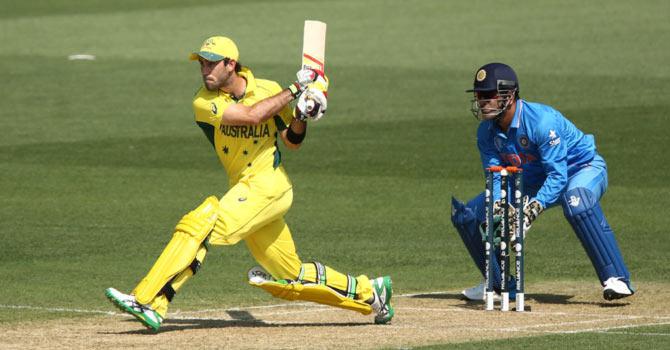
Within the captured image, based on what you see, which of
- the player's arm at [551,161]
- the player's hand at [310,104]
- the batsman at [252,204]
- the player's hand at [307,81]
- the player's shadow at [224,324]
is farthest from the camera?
the player's arm at [551,161]

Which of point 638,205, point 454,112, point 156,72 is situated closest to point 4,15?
point 156,72

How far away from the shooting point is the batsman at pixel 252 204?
1107 centimetres

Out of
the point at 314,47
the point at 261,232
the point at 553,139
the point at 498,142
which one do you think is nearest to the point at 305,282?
the point at 261,232

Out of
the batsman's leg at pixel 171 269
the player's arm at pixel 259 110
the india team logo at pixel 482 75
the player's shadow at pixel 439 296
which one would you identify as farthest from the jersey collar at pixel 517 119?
the batsman's leg at pixel 171 269

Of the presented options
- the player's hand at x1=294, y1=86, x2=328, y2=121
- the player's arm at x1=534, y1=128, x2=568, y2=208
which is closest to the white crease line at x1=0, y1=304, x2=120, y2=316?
the player's hand at x1=294, y1=86, x2=328, y2=121

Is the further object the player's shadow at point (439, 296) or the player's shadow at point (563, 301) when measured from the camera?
the player's shadow at point (439, 296)

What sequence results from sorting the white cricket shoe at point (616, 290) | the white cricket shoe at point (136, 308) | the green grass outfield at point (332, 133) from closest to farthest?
the white cricket shoe at point (136, 308), the white cricket shoe at point (616, 290), the green grass outfield at point (332, 133)

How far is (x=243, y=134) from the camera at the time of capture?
1150 centimetres

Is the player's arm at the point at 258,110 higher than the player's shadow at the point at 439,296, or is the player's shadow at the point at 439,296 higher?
A: the player's arm at the point at 258,110

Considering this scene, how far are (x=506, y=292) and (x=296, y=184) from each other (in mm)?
7971

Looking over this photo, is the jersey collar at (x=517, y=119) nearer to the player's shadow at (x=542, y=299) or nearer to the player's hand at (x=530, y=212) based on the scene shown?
the player's hand at (x=530, y=212)

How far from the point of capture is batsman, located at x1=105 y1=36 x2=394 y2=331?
1107cm

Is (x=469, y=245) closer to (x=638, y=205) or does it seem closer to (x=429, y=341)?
(x=429, y=341)

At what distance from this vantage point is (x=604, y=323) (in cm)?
1173
